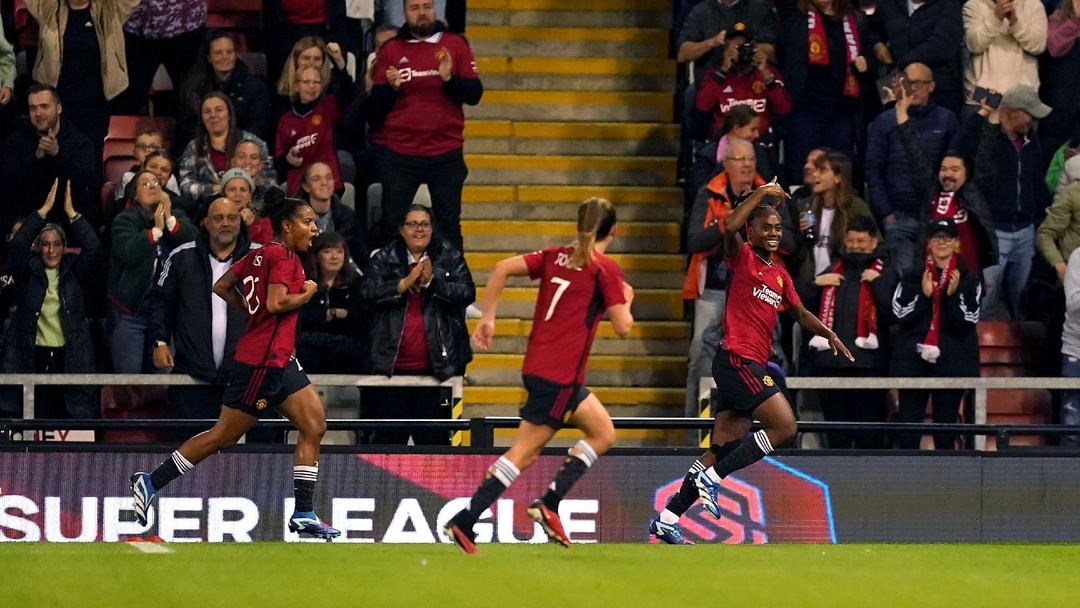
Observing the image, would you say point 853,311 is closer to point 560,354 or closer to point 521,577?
point 560,354

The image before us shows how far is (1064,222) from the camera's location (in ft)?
46.3

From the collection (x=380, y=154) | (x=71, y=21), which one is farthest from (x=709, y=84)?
(x=71, y=21)

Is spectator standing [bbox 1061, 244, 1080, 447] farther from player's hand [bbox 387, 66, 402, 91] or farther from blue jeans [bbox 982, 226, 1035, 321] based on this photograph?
player's hand [bbox 387, 66, 402, 91]

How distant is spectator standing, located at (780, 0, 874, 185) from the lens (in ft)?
49.0

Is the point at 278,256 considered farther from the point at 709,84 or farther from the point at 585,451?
the point at 709,84

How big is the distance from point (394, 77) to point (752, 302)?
436 centimetres

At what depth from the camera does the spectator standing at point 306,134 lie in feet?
46.5

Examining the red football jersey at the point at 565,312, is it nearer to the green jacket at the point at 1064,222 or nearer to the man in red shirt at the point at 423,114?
the man in red shirt at the point at 423,114

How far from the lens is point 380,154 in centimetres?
1465

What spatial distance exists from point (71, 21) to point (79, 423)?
4.29m

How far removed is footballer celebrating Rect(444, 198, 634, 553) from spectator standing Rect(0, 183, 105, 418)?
442 centimetres

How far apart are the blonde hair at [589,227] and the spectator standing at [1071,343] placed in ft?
17.2

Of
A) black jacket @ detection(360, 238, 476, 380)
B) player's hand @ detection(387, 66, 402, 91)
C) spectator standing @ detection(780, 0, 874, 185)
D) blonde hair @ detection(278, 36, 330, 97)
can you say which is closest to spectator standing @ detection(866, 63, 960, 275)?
spectator standing @ detection(780, 0, 874, 185)

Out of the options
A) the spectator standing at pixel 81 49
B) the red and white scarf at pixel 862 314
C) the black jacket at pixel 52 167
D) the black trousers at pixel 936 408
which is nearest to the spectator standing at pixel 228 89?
the spectator standing at pixel 81 49
